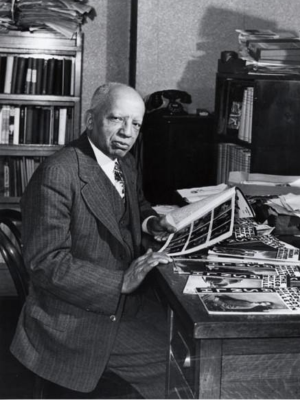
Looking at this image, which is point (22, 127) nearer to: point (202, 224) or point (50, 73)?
point (50, 73)

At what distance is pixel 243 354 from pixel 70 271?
533mm

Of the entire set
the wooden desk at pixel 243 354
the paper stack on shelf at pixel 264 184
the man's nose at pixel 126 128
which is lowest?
the wooden desk at pixel 243 354

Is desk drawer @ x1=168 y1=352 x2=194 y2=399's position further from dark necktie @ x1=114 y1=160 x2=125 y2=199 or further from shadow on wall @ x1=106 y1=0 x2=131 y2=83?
shadow on wall @ x1=106 y1=0 x2=131 y2=83

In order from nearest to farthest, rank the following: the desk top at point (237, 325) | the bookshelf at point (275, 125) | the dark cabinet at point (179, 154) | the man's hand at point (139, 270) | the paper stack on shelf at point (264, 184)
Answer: the desk top at point (237, 325) < the man's hand at point (139, 270) < the paper stack on shelf at point (264, 184) < the bookshelf at point (275, 125) < the dark cabinet at point (179, 154)

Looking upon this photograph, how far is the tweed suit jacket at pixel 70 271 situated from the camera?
174 cm

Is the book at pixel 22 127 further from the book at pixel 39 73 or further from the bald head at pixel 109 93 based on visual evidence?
the bald head at pixel 109 93

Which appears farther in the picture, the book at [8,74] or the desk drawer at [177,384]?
the book at [8,74]

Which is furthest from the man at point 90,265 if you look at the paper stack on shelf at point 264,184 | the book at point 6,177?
the book at point 6,177

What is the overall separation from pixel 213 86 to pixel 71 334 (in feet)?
8.87

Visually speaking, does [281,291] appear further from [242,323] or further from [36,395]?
[36,395]

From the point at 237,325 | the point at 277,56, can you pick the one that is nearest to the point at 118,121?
the point at 237,325

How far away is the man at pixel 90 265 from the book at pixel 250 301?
254mm

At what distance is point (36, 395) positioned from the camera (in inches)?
74.3

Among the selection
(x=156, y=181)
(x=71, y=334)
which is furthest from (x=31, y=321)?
(x=156, y=181)
